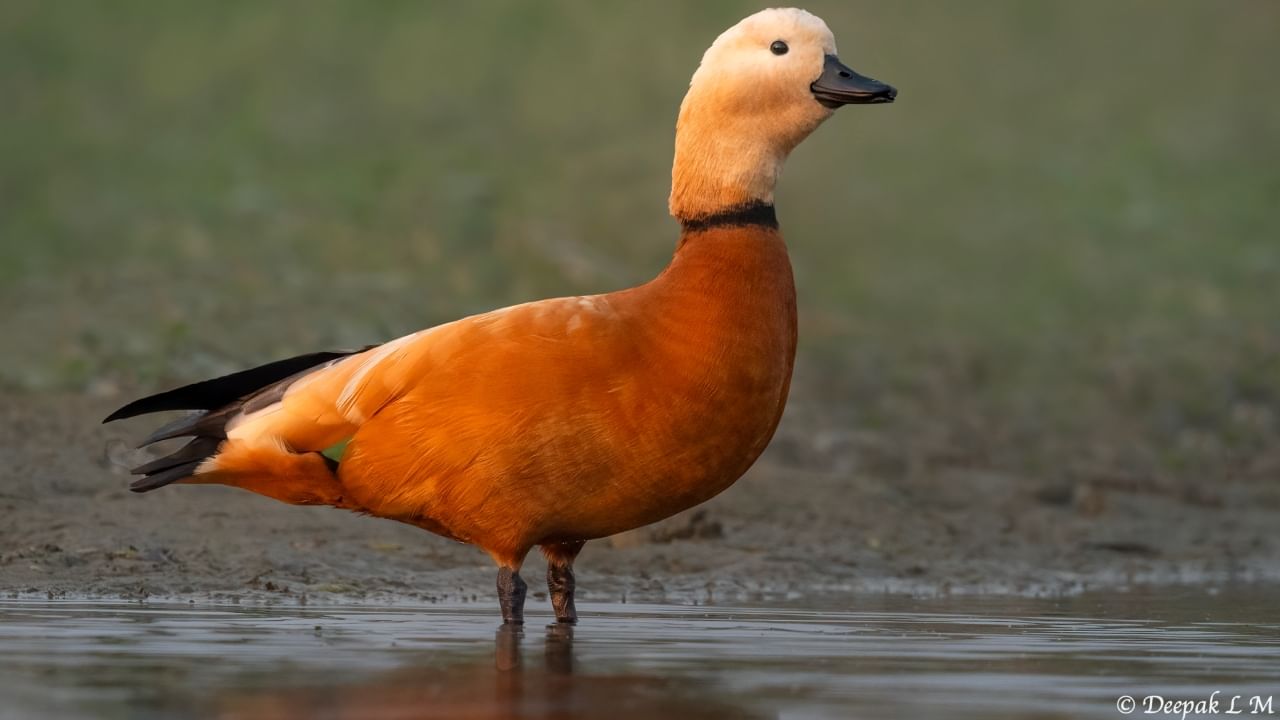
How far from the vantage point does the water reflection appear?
5.33 metres

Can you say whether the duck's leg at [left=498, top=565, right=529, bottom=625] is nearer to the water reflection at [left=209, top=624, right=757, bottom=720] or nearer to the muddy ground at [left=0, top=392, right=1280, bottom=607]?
the muddy ground at [left=0, top=392, right=1280, bottom=607]

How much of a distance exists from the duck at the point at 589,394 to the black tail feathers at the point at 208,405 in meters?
0.01

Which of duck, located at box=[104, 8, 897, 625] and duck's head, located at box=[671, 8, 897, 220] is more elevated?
duck's head, located at box=[671, 8, 897, 220]

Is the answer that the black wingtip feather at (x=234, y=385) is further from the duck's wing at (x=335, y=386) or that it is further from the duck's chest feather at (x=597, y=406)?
the duck's chest feather at (x=597, y=406)

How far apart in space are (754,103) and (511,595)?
2005 mm

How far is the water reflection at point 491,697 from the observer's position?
5332 millimetres

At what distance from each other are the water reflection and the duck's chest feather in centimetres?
114

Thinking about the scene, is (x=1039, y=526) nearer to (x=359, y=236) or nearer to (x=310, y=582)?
(x=310, y=582)

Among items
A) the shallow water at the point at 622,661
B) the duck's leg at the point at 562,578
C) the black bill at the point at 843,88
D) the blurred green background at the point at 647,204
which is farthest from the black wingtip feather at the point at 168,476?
the blurred green background at the point at 647,204

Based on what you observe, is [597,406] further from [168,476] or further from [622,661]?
[168,476]

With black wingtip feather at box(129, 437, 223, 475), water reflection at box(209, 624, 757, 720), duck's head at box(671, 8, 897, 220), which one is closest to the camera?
water reflection at box(209, 624, 757, 720)

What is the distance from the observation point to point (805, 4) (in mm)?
20734

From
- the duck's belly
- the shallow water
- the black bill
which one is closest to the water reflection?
the shallow water

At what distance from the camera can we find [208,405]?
805 centimetres
